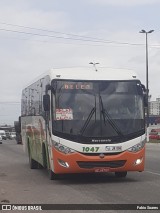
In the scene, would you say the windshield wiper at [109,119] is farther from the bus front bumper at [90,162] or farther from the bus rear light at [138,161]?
the bus rear light at [138,161]

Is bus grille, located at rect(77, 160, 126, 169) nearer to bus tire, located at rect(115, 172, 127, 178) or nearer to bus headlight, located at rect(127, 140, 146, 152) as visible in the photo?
bus headlight, located at rect(127, 140, 146, 152)

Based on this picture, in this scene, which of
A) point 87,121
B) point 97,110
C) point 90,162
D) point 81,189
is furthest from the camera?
point 97,110

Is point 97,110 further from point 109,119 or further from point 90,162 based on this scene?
point 90,162

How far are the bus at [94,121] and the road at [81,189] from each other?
0.51 metres

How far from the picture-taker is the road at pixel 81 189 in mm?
10508

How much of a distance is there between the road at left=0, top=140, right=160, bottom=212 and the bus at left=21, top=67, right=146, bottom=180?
512 millimetres

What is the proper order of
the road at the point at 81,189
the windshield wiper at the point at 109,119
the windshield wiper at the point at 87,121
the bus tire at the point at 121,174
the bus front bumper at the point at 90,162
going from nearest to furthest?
the road at the point at 81,189, the bus front bumper at the point at 90,162, the windshield wiper at the point at 87,121, the windshield wiper at the point at 109,119, the bus tire at the point at 121,174

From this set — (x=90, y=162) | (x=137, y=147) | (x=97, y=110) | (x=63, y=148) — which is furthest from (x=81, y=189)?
(x=97, y=110)

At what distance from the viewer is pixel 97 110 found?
529 inches

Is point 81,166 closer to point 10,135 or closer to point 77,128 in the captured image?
point 77,128

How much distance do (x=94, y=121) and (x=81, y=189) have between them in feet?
6.45

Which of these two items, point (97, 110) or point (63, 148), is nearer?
point (63, 148)

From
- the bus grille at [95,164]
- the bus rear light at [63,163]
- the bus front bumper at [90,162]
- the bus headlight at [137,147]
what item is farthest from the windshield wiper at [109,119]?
the bus rear light at [63,163]

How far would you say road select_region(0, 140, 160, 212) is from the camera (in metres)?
10.5
